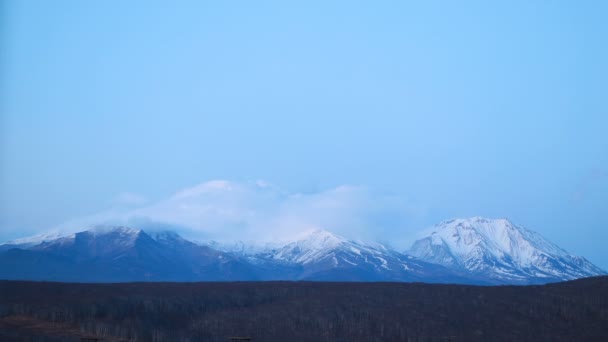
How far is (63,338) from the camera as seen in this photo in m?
83.4

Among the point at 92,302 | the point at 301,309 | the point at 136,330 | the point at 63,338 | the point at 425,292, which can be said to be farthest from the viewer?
the point at 425,292

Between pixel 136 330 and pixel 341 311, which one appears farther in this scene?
pixel 341 311

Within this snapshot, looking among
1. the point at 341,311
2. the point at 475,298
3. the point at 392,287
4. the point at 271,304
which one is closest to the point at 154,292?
the point at 271,304

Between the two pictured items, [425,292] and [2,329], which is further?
[425,292]

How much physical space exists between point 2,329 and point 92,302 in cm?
1598

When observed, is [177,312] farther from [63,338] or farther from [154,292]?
[63,338]

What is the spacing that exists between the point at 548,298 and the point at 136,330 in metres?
56.0

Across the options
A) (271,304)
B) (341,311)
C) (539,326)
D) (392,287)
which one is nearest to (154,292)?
(271,304)

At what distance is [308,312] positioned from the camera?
10712cm

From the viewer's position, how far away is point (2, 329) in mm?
86500

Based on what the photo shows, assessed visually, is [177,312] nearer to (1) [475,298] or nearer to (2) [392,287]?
(2) [392,287]

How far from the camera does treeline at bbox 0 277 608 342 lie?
95.0m

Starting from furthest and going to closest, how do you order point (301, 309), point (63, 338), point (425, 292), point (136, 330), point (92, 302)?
point (425, 292) < point (301, 309) < point (92, 302) < point (136, 330) < point (63, 338)

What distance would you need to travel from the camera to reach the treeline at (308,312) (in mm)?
95000
